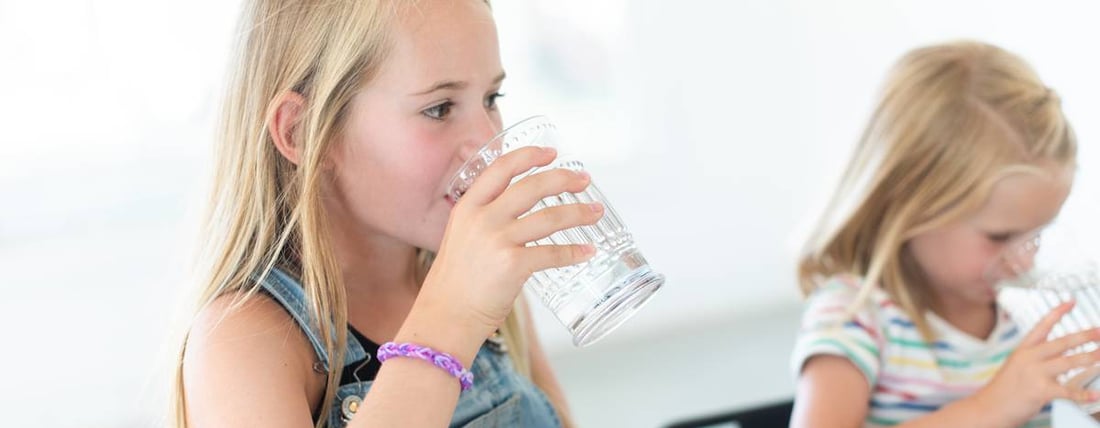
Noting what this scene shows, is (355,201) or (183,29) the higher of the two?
(183,29)

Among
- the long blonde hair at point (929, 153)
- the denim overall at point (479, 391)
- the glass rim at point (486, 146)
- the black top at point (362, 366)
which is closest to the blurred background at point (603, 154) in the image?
the long blonde hair at point (929, 153)

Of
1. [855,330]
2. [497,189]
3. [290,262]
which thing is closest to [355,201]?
[290,262]

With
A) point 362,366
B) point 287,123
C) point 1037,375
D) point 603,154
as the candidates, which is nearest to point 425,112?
point 287,123

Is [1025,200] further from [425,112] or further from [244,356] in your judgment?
[244,356]

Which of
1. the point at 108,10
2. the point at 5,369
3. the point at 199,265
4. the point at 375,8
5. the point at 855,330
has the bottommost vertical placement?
the point at 5,369

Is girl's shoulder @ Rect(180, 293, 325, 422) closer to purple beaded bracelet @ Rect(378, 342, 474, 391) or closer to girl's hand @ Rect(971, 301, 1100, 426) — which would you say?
purple beaded bracelet @ Rect(378, 342, 474, 391)

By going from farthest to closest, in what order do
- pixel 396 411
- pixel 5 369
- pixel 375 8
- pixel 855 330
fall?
1. pixel 5 369
2. pixel 855 330
3. pixel 375 8
4. pixel 396 411

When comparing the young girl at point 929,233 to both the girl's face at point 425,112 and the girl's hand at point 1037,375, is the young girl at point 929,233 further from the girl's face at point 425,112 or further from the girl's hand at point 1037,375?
the girl's face at point 425,112

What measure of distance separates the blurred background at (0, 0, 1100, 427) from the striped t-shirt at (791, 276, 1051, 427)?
19.5 inches

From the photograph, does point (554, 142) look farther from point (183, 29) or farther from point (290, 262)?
point (183, 29)

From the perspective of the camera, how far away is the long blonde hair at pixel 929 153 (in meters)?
1.39

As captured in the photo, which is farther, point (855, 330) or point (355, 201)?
→ point (855, 330)

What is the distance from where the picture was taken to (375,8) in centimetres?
111

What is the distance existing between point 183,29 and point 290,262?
3.40 feet
